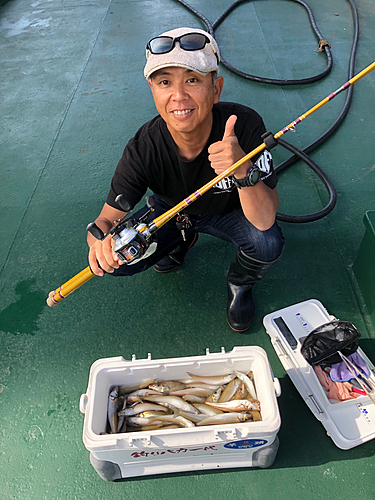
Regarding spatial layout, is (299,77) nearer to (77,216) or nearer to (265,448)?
(77,216)

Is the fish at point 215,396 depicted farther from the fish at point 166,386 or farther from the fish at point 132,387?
the fish at point 132,387

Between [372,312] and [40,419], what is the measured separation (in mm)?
1755

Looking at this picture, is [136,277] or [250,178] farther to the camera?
[136,277]

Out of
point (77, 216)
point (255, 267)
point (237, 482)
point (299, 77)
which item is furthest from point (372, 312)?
point (299, 77)

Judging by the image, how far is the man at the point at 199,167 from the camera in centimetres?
133

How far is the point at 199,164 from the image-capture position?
1.58m

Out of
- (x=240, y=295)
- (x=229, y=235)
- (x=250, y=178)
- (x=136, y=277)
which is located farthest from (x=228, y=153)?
(x=136, y=277)

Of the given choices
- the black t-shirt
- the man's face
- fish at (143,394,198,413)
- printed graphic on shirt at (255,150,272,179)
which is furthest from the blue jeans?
fish at (143,394,198,413)

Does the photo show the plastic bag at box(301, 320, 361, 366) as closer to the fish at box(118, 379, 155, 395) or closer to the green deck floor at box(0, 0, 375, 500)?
the green deck floor at box(0, 0, 375, 500)

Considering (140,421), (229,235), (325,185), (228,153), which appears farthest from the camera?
(325,185)

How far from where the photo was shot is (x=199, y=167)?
1.59m

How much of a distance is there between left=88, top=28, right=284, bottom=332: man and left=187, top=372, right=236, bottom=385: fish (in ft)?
1.20

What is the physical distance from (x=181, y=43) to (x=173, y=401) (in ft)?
4.71

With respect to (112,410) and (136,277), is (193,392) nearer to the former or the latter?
(112,410)
